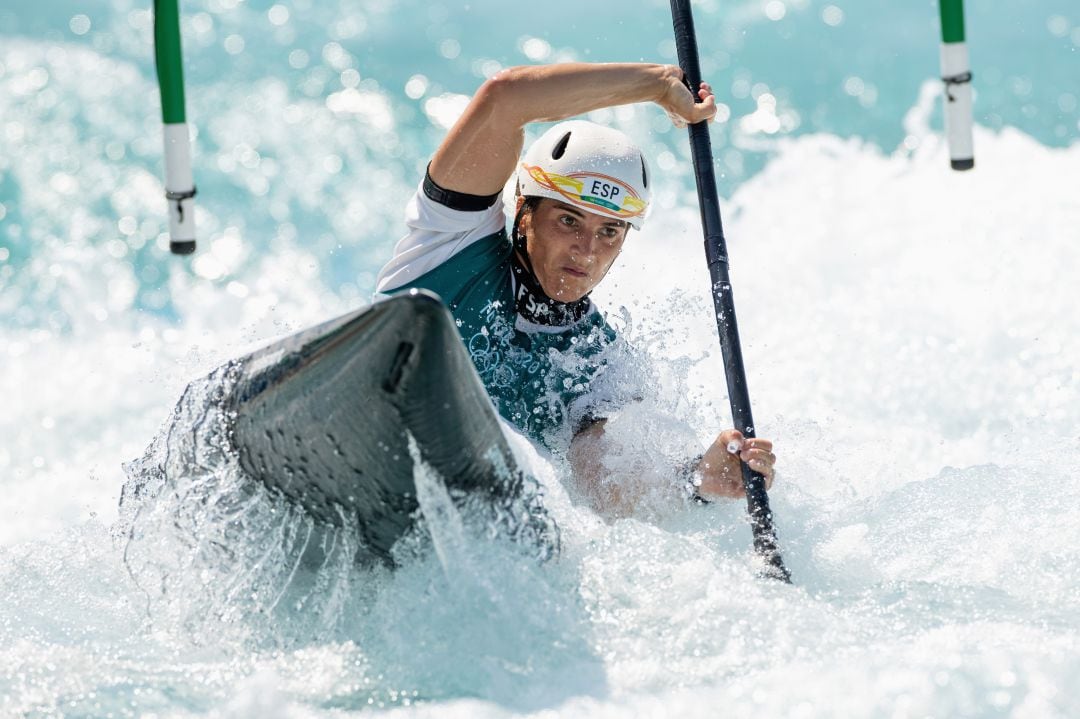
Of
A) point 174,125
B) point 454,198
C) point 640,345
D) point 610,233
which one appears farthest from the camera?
point 640,345

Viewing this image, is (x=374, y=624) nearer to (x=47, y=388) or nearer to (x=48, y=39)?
(x=47, y=388)

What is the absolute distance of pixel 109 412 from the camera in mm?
6906

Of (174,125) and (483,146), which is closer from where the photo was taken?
(174,125)

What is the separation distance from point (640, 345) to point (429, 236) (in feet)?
3.06

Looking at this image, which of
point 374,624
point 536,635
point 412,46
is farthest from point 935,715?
point 412,46

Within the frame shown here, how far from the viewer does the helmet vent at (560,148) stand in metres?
4.02

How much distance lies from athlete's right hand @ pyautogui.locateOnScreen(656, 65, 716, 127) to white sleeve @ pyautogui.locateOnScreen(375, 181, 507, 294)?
619mm

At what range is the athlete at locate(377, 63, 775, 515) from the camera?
374 cm

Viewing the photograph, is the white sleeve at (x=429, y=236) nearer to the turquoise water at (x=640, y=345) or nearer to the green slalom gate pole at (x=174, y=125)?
the green slalom gate pole at (x=174, y=125)

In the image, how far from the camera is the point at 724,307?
3.92 metres

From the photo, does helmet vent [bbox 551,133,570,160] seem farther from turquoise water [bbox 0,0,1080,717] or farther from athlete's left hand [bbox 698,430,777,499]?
athlete's left hand [bbox 698,430,777,499]

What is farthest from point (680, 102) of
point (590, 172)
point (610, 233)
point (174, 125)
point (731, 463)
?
point (174, 125)

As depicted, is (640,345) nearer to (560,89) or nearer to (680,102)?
(680,102)

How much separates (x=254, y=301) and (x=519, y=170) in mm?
4338
